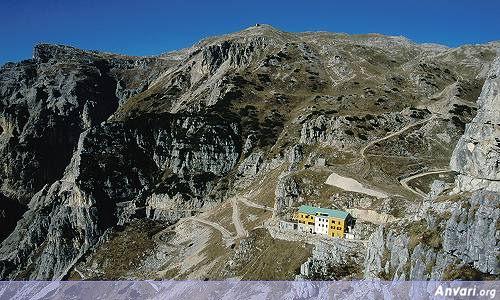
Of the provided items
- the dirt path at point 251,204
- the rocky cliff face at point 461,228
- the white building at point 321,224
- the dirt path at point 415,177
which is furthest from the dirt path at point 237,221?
the rocky cliff face at point 461,228

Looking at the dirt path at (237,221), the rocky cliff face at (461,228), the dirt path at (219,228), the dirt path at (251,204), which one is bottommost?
the dirt path at (219,228)

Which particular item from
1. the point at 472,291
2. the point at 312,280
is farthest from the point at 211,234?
the point at 472,291

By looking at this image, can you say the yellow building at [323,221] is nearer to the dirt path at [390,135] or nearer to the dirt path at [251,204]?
the dirt path at [251,204]

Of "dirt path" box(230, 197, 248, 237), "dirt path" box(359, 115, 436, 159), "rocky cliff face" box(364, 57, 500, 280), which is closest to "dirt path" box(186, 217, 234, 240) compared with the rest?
"dirt path" box(230, 197, 248, 237)

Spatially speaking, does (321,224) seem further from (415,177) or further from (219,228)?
(219,228)

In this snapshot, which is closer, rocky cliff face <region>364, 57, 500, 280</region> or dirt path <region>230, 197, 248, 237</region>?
rocky cliff face <region>364, 57, 500, 280</region>

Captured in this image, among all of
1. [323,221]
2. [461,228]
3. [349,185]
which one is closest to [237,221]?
[349,185]

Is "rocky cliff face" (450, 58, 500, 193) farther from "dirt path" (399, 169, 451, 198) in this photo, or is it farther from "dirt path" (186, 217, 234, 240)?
"dirt path" (186, 217, 234, 240)

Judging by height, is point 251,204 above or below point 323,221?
below
